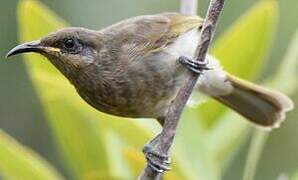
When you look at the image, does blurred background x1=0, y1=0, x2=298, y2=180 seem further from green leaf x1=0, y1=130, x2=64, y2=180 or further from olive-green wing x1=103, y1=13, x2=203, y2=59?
green leaf x1=0, y1=130, x2=64, y2=180

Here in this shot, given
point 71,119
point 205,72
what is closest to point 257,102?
point 205,72

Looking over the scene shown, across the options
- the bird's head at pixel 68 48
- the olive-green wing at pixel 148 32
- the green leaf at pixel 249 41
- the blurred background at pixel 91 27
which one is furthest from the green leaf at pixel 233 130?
the blurred background at pixel 91 27

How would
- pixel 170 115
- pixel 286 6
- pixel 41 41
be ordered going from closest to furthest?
pixel 170 115 → pixel 41 41 → pixel 286 6

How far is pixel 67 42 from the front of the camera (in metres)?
3.50

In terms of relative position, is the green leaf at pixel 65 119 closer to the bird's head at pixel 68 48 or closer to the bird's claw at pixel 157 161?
the bird's head at pixel 68 48

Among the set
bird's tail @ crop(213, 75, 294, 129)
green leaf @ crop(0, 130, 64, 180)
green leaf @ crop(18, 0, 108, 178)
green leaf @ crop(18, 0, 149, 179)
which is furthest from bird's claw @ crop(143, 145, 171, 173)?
bird's tail @ crop(213, 75, 294, 129)

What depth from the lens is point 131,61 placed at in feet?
12.1

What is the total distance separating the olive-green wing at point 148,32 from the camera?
376cm

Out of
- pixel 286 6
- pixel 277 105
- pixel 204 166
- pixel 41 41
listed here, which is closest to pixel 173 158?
pixel 204 166

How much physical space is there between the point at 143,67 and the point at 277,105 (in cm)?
83

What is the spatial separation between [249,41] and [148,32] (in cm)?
40

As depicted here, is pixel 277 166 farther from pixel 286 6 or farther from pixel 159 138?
pixel 159 138

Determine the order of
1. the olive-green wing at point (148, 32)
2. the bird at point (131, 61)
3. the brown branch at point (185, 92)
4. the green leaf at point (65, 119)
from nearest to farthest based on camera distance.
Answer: the brown branch at point (185, 92) < the bird at point (131, 61) < the green leaf at point (65, 119) < the olive-green wing at point (148, 32)

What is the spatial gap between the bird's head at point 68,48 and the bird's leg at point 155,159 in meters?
0.35
